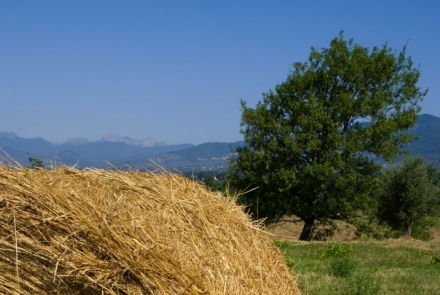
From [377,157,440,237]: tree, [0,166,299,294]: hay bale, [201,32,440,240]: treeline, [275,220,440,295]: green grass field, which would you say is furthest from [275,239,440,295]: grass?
[377,157,440,237]: tree

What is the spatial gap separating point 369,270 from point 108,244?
28.3 ft

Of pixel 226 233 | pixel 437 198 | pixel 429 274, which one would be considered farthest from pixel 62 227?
pixel 437 198

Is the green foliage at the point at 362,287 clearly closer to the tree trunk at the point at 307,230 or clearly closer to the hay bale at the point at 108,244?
the hay bale at the point at 108,244

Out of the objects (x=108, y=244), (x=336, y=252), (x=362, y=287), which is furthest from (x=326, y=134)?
(x=108, y=244)

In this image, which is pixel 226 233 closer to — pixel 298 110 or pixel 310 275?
pixel 310 275

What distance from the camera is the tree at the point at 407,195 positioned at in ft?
113

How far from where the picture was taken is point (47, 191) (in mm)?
4746

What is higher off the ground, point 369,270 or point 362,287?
point 362,287

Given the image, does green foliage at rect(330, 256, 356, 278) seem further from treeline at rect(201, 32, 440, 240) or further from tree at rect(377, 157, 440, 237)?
tree at rect(377, 157, 440, 237)

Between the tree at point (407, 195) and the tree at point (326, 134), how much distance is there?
3.07 metres

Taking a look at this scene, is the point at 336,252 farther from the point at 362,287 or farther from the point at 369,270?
the point at 362,287

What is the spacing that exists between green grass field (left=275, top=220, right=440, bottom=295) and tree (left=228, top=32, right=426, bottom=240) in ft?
40.8

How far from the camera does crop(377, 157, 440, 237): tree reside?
34312 millimetres

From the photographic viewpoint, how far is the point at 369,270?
11734 millimetres
